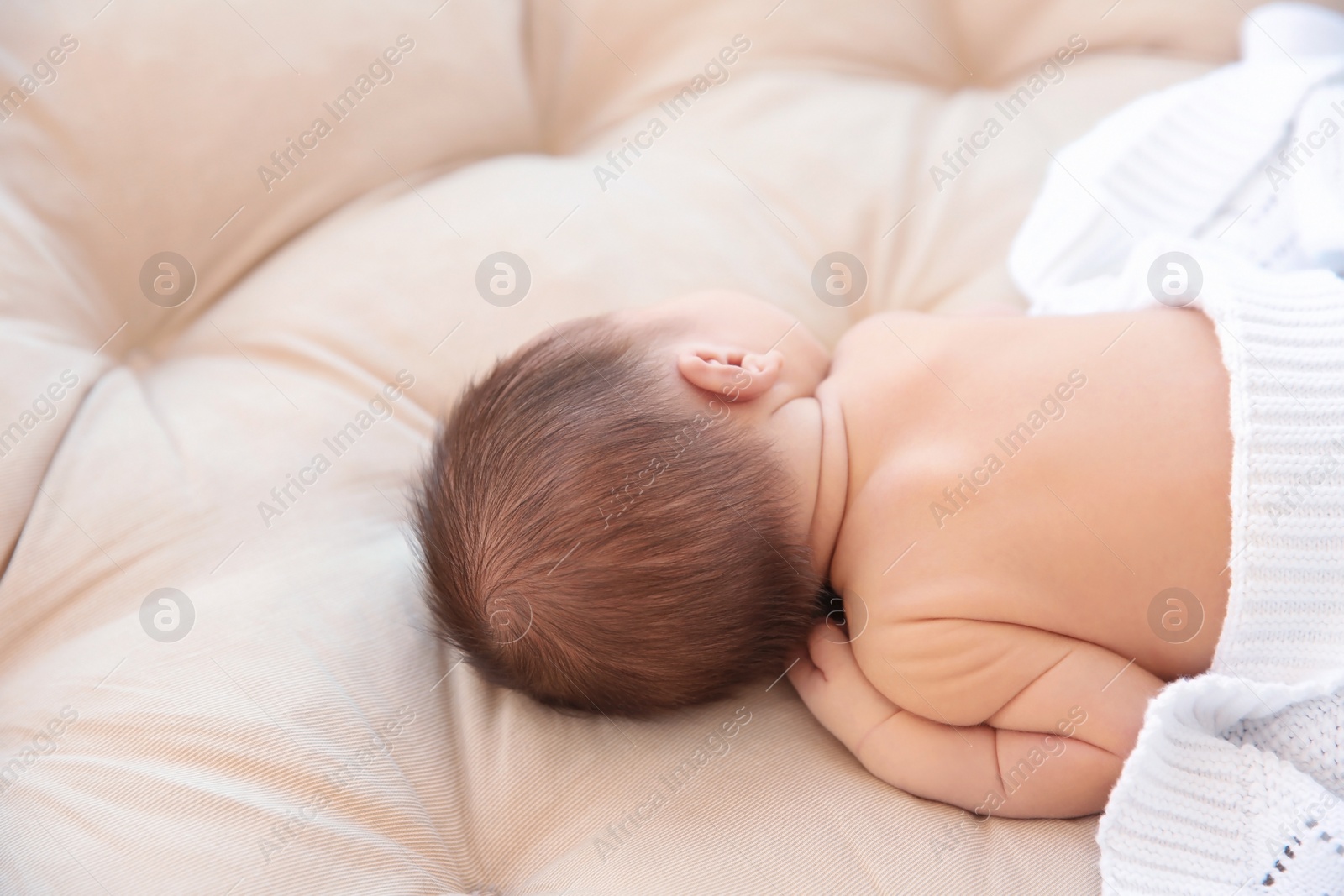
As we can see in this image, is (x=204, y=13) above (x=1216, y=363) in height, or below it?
above

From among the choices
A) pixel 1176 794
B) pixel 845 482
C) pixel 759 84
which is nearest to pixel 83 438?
pixel 845 482

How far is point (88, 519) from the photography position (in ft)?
3.19

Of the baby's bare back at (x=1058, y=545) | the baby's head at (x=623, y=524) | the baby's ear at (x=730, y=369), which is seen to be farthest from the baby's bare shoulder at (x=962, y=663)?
the baby's ear at (x=730, y=369)

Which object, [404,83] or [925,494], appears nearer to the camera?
[925,494]

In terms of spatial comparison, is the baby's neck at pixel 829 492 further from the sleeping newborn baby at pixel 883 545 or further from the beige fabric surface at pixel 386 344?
the beige fabric surface at pixel 386 344

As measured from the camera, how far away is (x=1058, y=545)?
2.95 ft

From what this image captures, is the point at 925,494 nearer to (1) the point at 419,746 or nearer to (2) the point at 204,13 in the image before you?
(1) the point at 419,746

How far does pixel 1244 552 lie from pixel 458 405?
0.79 meters

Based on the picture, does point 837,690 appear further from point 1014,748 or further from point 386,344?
point 386,344

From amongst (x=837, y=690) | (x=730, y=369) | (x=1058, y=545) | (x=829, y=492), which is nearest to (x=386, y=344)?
(x=730, y=369)

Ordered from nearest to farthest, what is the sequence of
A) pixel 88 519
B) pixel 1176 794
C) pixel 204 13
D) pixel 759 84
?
pixel 1176 794
pixel 88 519
pixel 204 13
pixel 759 84

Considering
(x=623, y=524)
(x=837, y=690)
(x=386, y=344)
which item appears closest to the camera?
(x=623, y=524)

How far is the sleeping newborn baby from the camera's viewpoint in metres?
0.86

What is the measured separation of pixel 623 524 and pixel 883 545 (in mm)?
280
